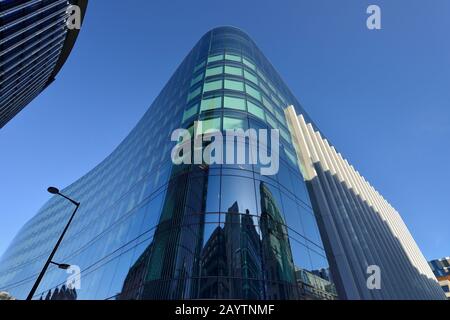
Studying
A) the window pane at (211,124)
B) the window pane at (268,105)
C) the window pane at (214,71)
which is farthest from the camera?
the window pane at (214,71)

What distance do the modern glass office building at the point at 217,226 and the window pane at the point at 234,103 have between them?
3.2 inches

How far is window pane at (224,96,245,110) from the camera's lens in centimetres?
1895

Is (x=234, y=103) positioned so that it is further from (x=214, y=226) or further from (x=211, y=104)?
(x=214, y=226)

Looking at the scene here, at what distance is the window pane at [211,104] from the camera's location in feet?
61.7

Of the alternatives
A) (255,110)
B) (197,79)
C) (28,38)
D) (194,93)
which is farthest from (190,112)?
(28,38)

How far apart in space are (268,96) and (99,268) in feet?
68.0

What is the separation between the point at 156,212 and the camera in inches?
603

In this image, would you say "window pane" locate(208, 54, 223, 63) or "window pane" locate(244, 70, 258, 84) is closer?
"window pane" locate(244, 70, 258, 84)

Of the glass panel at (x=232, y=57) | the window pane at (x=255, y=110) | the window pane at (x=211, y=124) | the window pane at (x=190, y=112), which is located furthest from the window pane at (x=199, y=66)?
the window pane at (x=211, y=124)

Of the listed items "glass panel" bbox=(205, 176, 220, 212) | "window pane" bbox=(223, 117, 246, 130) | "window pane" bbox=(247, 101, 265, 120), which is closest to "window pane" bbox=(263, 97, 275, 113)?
"window pane" bbox=(247, 101, 265, 120)

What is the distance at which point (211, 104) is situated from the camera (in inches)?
752

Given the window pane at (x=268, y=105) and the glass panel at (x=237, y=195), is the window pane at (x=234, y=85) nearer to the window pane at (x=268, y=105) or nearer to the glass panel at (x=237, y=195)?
the window pane at (x=268, y=105)

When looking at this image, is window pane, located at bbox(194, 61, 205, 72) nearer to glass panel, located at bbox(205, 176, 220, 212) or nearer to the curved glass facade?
the curved glass facade

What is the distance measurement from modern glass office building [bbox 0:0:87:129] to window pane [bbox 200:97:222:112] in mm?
25483
